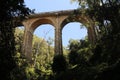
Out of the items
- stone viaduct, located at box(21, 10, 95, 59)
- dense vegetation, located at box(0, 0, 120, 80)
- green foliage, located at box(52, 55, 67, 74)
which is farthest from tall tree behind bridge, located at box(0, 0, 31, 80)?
stone viaduct, located at box(21, 10, 95, 59)

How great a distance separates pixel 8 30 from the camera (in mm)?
Result: 15875

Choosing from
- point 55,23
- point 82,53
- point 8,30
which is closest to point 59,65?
point 82,53

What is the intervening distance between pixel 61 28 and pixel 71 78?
1646 cm

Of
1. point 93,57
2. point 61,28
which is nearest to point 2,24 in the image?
point 93,57

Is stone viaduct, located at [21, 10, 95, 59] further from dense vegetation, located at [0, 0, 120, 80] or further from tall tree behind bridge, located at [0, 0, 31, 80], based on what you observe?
tall tree behind bridge, located at [0, 0, 31, 80]

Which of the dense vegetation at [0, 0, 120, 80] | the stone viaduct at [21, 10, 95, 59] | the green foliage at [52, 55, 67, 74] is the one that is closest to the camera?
the dense vegetation at [0, 0, 120, 80]

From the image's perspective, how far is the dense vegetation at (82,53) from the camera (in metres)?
15.2

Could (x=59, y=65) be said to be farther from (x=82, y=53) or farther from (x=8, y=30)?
(x=8, y=30)

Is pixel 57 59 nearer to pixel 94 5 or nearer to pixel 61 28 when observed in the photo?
pixel 94 5

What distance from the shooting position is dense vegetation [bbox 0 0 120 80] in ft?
49.8

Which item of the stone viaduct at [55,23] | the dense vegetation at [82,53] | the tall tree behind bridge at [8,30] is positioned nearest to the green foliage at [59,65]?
the dense vegetation at [82,53]

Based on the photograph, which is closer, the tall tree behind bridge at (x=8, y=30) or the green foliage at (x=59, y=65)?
the tall tree behind bridge at (x=8, y=30)

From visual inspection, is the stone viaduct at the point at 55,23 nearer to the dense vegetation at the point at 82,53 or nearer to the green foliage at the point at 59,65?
the dense vegetation at the point at 82,53

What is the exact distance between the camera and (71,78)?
21.3 meters
